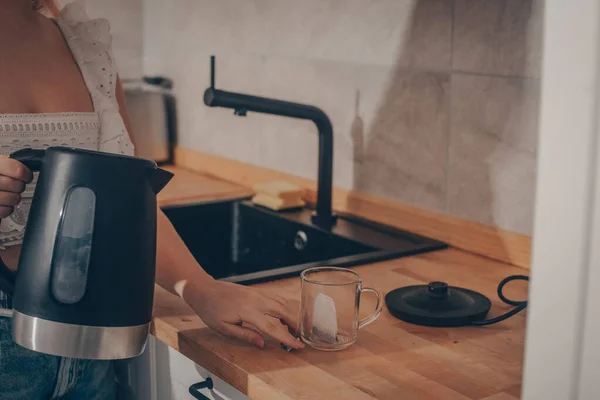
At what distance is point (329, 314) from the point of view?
1.09m

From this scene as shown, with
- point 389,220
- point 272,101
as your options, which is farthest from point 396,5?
point 389,220

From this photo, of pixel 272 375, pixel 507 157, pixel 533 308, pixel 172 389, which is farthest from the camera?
pixel 507 157

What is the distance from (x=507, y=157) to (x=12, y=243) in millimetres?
821

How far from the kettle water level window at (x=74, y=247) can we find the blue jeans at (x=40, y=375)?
0.77 feet

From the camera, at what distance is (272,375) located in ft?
3.30

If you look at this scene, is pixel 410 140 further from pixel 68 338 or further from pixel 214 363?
pixel 68 338

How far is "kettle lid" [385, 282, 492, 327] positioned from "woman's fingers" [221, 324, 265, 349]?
221 millimetres

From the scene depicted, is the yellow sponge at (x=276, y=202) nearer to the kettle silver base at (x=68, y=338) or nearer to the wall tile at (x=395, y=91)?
the wall tile at (x=395, y=91)

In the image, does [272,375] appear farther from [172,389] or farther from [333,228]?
[333,228]

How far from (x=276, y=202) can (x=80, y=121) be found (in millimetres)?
634

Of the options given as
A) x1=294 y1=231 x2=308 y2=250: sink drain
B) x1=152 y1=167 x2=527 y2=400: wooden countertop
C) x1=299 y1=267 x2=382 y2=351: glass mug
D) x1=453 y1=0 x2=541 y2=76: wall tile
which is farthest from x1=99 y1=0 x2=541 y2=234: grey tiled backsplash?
x1=299 y1=267 x2=382 y2=351: glass mug

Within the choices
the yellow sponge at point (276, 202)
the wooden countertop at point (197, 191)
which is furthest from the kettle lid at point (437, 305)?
the wooden countertop at point (197, 191)

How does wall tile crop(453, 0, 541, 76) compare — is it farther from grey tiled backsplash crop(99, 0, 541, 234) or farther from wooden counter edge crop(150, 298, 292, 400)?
wooden counter edge crop(150, 298, 292, 400)

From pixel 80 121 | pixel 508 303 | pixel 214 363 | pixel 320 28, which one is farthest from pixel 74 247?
pixel 320 28
